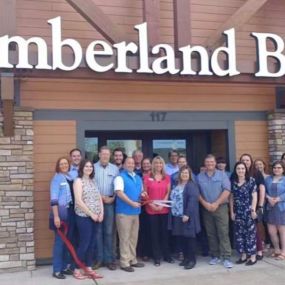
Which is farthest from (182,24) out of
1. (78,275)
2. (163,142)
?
(78,275)

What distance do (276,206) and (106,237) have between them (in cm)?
279

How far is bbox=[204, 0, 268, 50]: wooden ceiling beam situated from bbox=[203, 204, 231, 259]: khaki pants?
8.79ft

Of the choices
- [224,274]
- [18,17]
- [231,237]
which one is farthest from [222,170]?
[18,17]

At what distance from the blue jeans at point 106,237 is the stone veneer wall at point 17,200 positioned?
1.09 meters

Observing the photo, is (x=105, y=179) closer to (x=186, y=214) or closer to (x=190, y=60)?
(x=186, y=214)

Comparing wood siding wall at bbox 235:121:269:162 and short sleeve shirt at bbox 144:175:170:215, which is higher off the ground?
wood siding wall at bbox 235:121:269:162

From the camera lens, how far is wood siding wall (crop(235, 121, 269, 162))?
8.94 metres

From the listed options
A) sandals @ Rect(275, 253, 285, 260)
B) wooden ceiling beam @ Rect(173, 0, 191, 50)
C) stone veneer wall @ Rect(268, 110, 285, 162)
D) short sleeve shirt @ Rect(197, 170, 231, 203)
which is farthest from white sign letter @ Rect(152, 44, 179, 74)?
sandals @ Rect(275, 253, 285, 260)

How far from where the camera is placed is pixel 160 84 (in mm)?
8531

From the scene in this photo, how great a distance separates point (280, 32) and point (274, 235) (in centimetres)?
392

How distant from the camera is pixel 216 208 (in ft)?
24.6

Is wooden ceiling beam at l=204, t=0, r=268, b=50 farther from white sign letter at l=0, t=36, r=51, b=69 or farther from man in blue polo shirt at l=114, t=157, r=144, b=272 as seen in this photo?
white sign letter at l=0, t=36, r=51, b=69

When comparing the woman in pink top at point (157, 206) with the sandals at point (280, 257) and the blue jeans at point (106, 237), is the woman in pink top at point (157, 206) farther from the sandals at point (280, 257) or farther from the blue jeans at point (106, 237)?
the sandals at point (280, 257)

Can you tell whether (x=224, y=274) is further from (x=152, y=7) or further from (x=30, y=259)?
(x=152, y=7)
